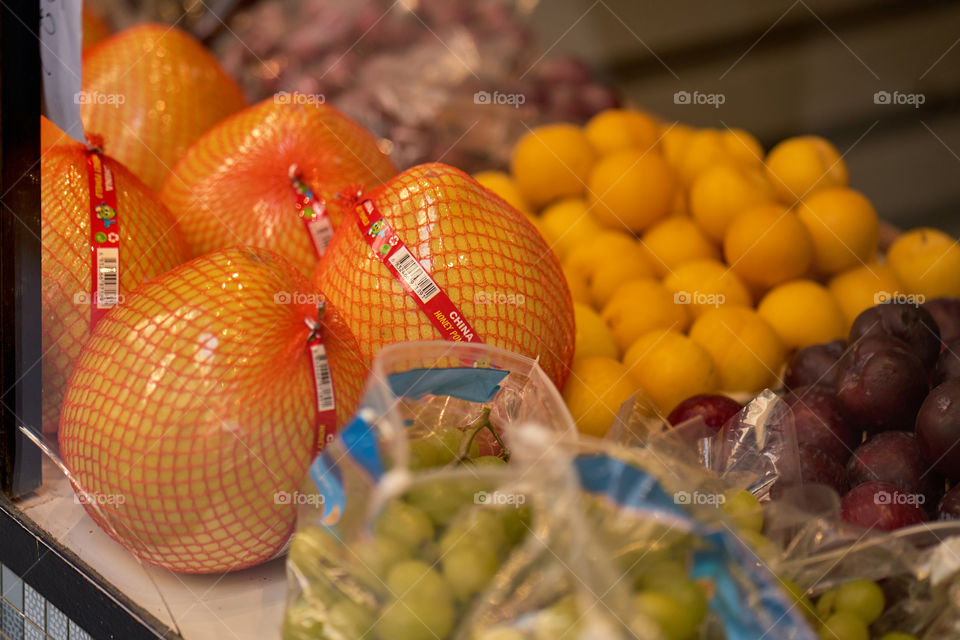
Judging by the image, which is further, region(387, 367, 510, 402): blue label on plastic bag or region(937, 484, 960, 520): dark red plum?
region(937, 484, 960, 520): dark red plum

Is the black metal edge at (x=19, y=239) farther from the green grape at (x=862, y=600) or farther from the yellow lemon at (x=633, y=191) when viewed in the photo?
the yellow lemon at (x=633, y=191)

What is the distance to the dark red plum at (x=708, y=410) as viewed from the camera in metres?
1.36

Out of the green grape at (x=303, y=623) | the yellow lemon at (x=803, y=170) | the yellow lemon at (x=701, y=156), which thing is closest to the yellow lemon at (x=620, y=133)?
the yellow lemon at (x=701, y=156)

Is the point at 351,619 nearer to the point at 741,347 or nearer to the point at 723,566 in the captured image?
the point at 723,566

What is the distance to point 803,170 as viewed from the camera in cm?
212

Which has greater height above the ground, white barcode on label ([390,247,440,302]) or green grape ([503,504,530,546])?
white barcode on label ([390,247,440,302])

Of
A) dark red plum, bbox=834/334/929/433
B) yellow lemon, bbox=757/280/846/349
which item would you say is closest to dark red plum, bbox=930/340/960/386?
→ dark red plum, bbox=834/334/929/433

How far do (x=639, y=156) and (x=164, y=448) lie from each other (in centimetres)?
139

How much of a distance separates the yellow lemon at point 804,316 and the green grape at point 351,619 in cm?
121

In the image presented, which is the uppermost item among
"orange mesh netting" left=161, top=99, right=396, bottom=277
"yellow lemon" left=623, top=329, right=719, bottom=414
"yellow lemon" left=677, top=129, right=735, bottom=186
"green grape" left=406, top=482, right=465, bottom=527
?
"yellow lemon" left=677, top=129, right=735, bottom=186

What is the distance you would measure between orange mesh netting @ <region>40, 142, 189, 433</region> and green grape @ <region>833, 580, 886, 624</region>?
1.04 meters

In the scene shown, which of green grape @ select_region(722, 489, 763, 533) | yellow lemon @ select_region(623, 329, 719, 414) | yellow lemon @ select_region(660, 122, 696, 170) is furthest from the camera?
yellow lemon @ select_region(660, 122, 696, 170)

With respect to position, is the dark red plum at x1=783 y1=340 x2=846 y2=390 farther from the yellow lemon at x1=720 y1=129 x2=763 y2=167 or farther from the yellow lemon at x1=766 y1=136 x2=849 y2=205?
the yellow lemon at x1=720 y1=129 x2=763 y2=167

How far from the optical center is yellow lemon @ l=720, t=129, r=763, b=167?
2225 millimetres
